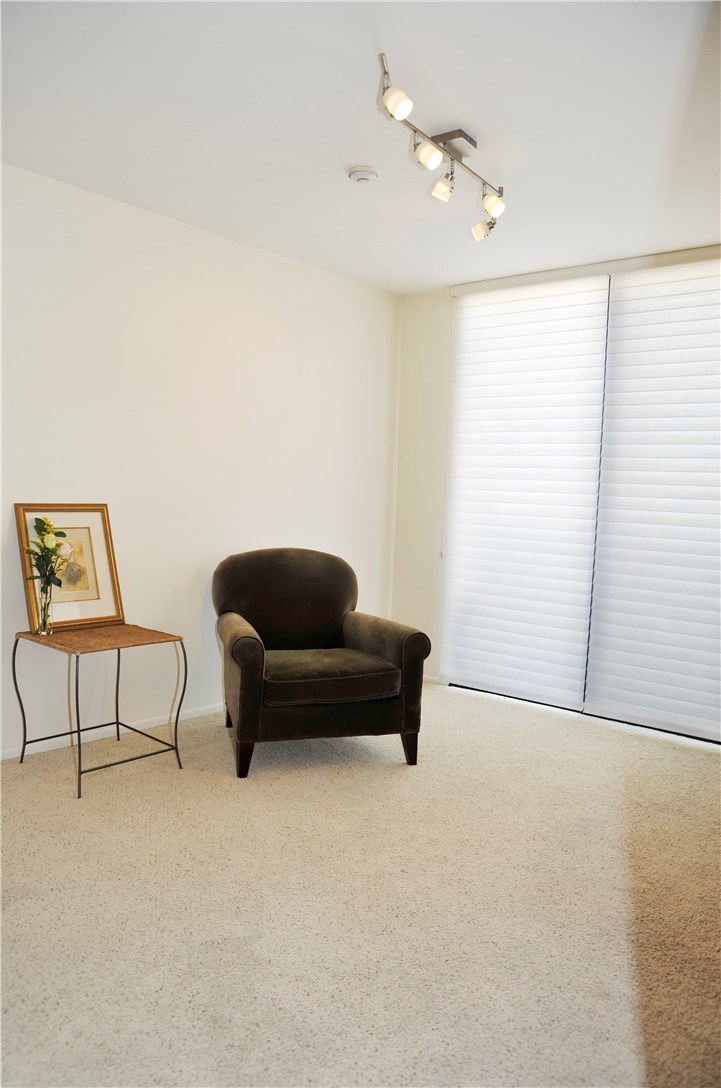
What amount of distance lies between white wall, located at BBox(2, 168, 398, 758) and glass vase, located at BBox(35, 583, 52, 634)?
6.7 inches

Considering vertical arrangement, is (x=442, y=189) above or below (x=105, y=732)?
above

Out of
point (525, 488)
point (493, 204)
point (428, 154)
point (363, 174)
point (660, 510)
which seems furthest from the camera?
point (525, 488)

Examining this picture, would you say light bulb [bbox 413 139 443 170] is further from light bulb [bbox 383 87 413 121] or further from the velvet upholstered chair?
the velvet upholstered chair

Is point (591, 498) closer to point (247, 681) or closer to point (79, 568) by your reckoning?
point (247, 681)

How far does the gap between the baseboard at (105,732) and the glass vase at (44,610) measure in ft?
1.90

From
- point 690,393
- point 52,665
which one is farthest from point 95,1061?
point 690,393

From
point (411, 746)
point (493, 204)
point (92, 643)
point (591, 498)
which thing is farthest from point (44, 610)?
point (591, 498)

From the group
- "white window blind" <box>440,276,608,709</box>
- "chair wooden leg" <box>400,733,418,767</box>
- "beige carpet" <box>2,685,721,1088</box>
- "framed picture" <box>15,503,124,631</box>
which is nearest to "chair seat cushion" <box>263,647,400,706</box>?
"chair wooden leg" <box>400,733,418,767</box>

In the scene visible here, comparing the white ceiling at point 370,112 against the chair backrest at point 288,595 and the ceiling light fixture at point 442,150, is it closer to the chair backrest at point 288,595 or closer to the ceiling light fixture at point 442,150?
the ceiling light fixture at point 442,150

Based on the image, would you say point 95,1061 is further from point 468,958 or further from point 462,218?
point 462,218

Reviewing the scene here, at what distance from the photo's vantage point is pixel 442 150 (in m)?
2.85

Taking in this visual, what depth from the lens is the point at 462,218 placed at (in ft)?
12.2

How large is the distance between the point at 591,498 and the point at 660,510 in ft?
1.33

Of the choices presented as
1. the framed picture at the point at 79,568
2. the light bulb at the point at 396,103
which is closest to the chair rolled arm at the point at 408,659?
the framed picture at the point at 79,568
